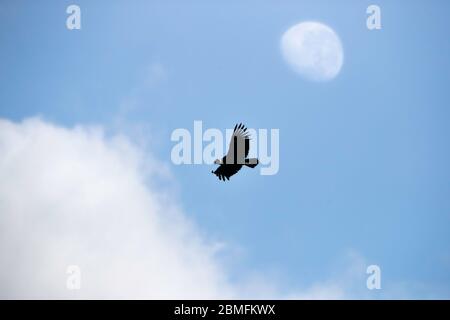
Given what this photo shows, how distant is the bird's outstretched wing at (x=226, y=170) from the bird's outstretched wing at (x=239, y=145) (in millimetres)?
581

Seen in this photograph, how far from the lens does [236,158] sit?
17.4 meters

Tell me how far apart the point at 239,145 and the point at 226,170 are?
1833mm

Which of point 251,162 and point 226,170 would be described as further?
point 226,170

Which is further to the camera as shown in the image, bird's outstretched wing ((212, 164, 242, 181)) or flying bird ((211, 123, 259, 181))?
bird's outstretched wing ((212, 164, 242, 181))

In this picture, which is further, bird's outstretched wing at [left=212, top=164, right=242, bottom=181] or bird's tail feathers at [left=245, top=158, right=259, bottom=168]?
bird's outstretched wing at [left=212, top=164, right=242, bottom=181]

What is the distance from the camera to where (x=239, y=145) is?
1691 centimetres

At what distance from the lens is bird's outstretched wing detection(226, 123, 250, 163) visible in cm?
1661

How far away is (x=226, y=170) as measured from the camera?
18.3 metres

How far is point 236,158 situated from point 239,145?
734mm

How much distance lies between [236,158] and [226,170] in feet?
3.70

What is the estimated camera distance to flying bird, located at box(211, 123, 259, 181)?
16672 mm

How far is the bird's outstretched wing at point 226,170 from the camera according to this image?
1799 centimetres
